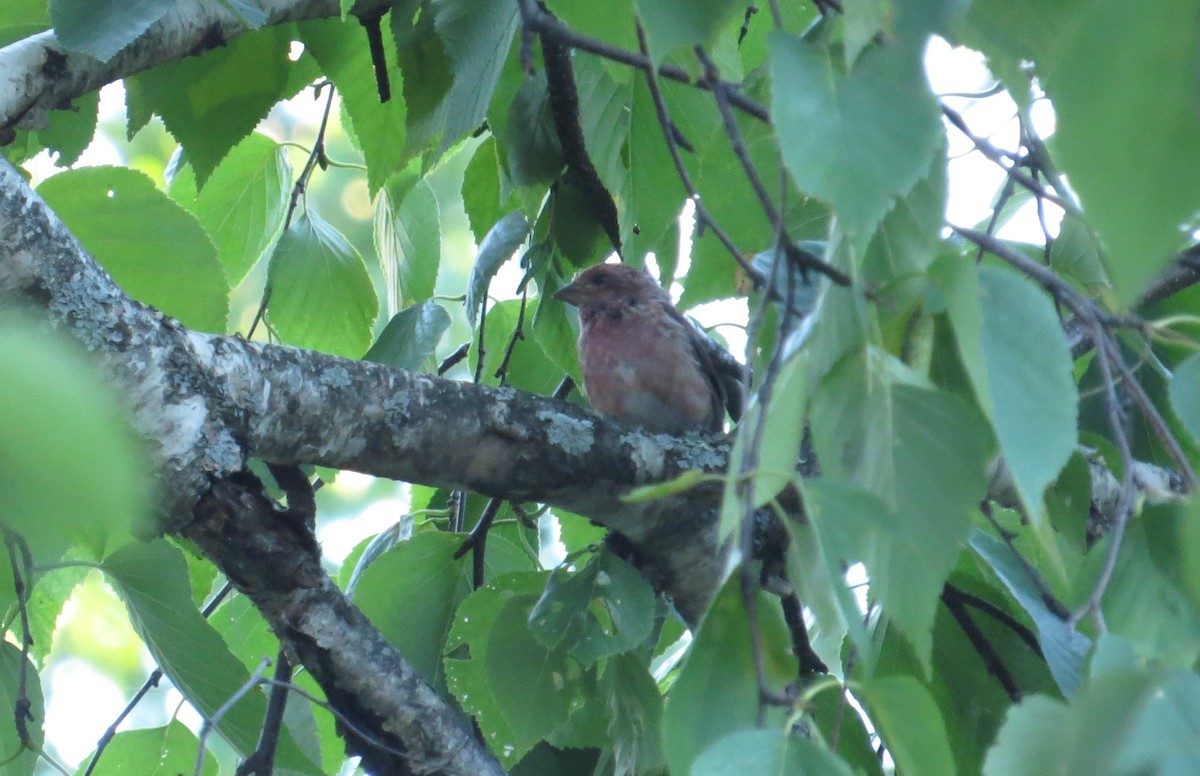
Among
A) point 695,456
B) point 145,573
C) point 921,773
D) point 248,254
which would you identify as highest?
point 248,254

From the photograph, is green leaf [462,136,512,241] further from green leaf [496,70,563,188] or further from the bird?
the bird

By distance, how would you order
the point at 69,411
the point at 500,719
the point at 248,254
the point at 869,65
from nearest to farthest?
the point at 69,411, the point at 869,65, the point at 500,719, the point at 248,254

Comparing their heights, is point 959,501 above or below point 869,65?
below

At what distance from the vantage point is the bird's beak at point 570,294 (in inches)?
145

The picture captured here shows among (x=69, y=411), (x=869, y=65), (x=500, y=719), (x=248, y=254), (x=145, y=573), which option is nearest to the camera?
(x=69, y=411)

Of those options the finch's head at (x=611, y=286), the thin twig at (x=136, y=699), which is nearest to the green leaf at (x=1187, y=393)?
the thin twig at (x=136, y=699)

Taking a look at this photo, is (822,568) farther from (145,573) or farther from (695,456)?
(145,573)

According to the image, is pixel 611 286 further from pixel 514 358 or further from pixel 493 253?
pixel 493 253

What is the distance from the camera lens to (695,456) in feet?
8.71

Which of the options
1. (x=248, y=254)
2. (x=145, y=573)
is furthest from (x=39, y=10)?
(x=145, y=573)

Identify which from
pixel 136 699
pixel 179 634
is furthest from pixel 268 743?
pixel 136 699

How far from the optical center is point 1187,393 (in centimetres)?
112

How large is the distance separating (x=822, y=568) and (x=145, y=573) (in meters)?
1.86

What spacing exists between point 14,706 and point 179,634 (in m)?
0.34
